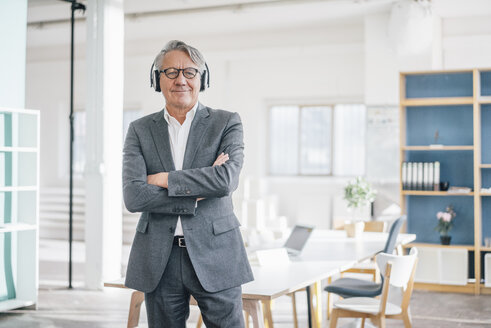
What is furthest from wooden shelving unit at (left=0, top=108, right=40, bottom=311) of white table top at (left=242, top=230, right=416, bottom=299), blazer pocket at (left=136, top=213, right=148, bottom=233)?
blazer pocket at (left=136, top=213, right=148, bottom=233)

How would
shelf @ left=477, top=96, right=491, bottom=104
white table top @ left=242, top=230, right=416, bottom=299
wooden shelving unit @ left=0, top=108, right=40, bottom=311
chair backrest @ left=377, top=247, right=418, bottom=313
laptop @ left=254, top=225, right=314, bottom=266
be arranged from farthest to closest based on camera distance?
shelf @ left=477, top=96, right=491, bottom=104 → wooden shelving unit @ left=0, top=108, right=40, bottom=311 → laptop @ left=254, top=225, right=314, bottom=266 → chair backrest @ left=377, top=247, right=418, bottom=313 → white table top @ left=242, top=230, right=416, bottom=299

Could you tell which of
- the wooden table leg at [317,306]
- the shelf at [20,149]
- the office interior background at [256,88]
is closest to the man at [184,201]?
the wooden table leg at [317,306]

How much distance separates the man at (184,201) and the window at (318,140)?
30.2ft

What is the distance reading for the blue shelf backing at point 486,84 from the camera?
7.27 metres

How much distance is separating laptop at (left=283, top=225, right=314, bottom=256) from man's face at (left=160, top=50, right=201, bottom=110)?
257 centimetres

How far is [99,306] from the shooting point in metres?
6.39

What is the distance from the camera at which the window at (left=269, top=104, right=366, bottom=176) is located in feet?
37.5

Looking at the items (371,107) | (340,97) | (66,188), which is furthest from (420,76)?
(66,188)

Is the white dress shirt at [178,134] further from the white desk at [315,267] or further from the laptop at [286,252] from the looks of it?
the laptop at [286,252]

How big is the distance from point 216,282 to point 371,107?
7575 millimetres

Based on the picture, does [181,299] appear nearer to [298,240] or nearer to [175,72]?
[175,72]

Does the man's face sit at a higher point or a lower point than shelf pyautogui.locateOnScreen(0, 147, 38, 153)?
higher

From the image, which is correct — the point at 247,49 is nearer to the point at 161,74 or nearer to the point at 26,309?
the point at 26,309

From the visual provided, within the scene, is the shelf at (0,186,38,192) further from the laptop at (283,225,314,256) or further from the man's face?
the man's face
